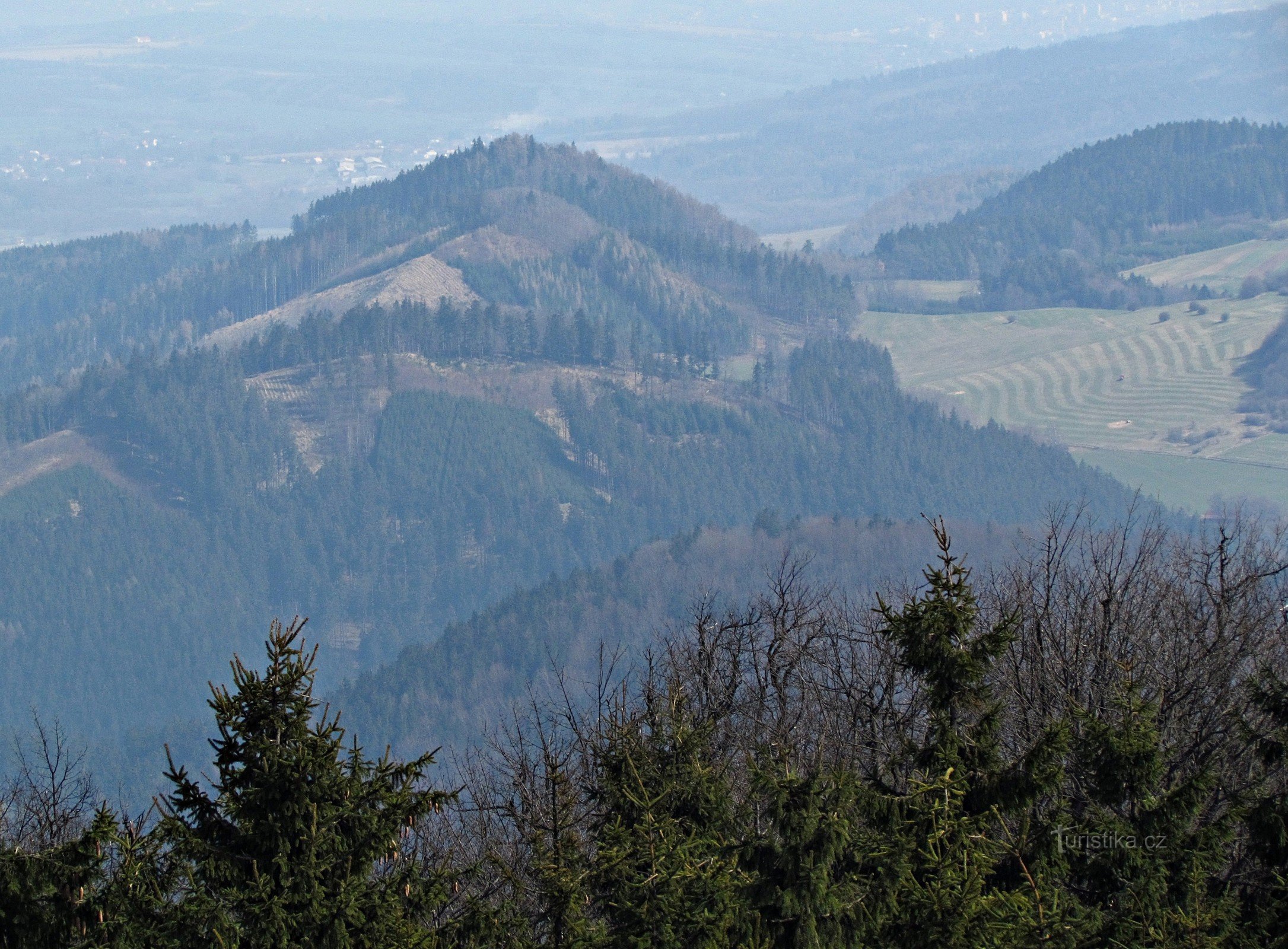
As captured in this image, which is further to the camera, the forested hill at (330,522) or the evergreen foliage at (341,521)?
the evergreen foliage at (341,521)

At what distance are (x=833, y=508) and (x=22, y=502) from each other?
3925 inches

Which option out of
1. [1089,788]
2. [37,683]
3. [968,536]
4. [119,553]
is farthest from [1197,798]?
[119,553]

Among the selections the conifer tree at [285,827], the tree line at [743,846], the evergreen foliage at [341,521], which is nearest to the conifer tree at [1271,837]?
the tree line at [743,846]

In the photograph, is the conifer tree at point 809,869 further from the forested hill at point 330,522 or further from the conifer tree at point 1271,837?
the forested hill at point 330,522

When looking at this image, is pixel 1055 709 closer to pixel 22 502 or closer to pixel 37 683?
pixel 37 683

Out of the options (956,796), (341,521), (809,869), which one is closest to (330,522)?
(341,521)

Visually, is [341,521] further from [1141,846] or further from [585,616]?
[1141,846]

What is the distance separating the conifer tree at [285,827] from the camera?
12.3 meters

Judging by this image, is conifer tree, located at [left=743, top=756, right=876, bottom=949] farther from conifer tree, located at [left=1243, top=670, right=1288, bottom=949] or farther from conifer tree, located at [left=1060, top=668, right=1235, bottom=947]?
conifer tree, located at [left=1243, top=670, right=1288, bottom=949]

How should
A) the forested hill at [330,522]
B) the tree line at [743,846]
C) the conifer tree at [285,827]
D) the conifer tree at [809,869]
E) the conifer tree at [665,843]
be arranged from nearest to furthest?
the conifer tree at [285,827] < the tree line at [743,846] < the conifer tree at [809,869] < the conifer tree at [665,843] < the forested hill at [330,522]

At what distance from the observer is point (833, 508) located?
19912 cm

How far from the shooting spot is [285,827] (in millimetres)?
12562

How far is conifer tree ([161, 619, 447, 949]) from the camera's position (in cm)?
1234

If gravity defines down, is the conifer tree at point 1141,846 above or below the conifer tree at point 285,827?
below
